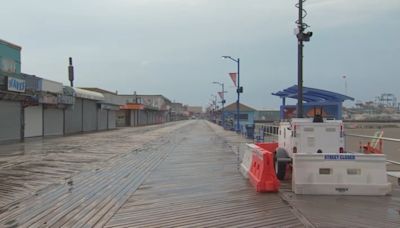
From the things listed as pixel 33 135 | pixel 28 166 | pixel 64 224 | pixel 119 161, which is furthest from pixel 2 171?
pixel 33 135

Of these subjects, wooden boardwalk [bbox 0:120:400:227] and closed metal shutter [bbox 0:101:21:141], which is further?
closed metal shutter [bbox 0:101:21:141]

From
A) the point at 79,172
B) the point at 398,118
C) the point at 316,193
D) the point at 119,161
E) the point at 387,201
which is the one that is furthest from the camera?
the point at 398,118

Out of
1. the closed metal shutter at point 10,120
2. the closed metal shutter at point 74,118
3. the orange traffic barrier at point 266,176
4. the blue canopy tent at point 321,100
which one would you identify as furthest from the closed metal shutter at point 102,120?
the orange traffic barrier at point 266,176

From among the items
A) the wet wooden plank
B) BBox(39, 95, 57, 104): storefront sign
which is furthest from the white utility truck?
BBox(39, 95, 57, 104): storefront sign

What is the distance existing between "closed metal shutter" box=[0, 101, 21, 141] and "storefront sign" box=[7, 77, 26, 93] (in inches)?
42.3

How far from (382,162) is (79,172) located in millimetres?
8994

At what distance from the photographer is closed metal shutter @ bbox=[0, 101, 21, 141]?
33500 mm

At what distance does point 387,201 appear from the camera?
1080 cm

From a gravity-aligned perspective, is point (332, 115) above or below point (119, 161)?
above

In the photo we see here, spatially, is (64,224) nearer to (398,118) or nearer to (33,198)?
(33,198)

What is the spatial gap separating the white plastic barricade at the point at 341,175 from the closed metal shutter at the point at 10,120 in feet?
85.3

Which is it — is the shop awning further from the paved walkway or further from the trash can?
the paved walkway

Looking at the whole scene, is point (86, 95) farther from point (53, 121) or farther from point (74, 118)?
point (53, 121)

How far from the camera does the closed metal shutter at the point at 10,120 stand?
110ft
